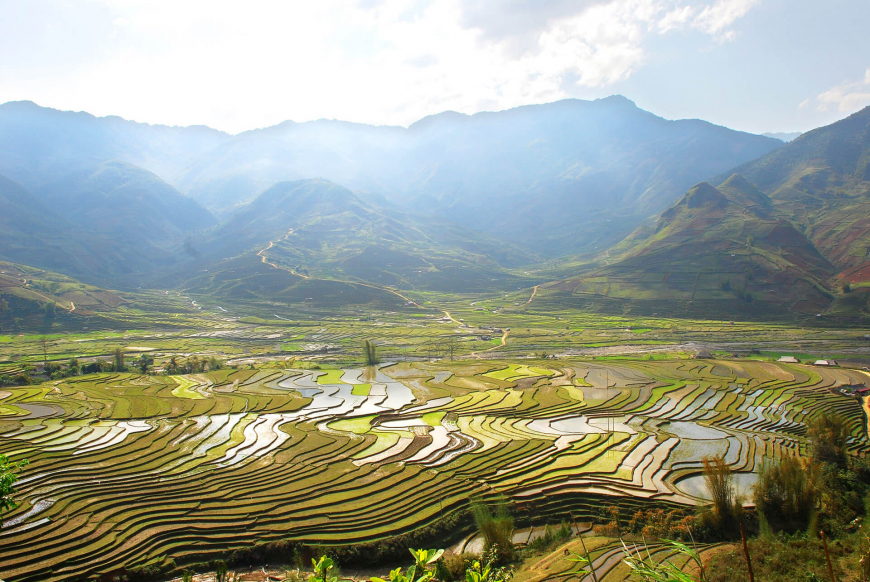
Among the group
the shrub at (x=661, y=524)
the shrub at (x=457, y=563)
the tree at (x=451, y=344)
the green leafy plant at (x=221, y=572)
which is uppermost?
the green leafy plant at (x=221, y=572)

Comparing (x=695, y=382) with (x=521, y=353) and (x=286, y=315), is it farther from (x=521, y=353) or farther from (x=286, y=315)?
(x=286, y=315)

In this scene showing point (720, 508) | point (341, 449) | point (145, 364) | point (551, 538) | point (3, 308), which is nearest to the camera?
point (551, 538)

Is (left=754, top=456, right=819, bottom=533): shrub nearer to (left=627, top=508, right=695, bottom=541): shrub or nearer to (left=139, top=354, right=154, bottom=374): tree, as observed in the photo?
(left=627, top=508, right=695, bottom=541): shrub

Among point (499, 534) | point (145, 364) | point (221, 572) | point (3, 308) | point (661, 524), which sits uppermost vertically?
point (3, 308)

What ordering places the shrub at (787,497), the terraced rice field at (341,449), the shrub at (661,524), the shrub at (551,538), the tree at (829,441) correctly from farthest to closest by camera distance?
the tree at (829,441) < the shrub at (787,497) < the terraced rice field at (341,449) < the shrub at (551,538) < the shrub at (661,524)

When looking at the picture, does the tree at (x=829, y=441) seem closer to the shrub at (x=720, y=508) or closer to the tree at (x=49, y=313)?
the shrub at (x=720, y=508)

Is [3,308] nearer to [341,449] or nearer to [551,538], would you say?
[341,449]

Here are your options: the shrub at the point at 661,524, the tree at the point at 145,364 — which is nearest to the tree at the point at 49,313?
the tree at the point at 145,364

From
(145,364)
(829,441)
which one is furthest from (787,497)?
(145,364)
